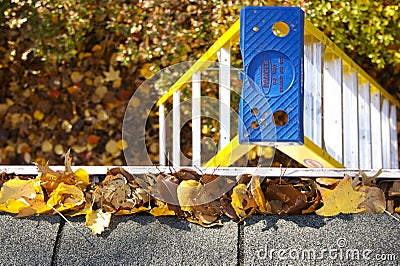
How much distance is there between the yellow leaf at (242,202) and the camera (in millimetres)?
2189

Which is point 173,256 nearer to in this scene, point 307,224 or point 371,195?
point 307,224

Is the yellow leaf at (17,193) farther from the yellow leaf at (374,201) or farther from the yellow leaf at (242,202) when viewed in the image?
the yellow leaf at (374,201)

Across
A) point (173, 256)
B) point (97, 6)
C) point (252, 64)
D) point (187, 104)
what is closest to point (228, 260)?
point (173, 256)

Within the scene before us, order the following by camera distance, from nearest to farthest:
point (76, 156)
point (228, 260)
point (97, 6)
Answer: point (228, 260)
point (97, 6)
point (76, 156)

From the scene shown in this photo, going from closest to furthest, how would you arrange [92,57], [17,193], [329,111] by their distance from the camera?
1. [17,193]
2. [329,111]
3. [92,57]

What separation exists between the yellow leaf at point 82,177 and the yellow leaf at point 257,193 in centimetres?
54

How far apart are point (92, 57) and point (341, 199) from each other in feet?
10.9

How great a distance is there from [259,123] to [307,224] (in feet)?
2.34

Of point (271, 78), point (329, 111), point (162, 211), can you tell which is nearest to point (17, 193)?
point (162, 211)

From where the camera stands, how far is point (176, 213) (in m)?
2.21

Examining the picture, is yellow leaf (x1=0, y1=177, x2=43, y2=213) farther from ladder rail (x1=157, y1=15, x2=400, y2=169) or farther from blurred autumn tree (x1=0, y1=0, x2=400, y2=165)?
blurred autumn tree (x1=0, y1=0, x2=400, y2=165)

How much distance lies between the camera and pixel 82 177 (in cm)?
232

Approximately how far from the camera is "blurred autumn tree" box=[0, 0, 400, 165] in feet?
14.4

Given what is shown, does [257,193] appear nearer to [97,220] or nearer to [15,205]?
[97,220]
